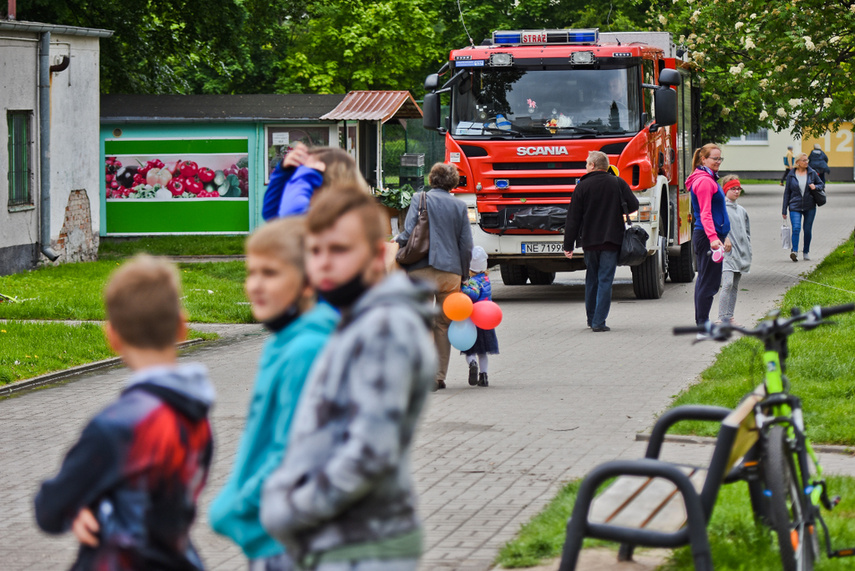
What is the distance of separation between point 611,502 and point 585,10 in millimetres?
43878

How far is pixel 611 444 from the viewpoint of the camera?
25.2ft

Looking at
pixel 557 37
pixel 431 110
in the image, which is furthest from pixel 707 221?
pixel 557 37

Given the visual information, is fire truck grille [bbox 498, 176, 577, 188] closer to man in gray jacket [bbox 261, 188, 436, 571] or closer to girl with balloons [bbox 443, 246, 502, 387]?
girl with balloons [bbox 443, 246, 502, 387]

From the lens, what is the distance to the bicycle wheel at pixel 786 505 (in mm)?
4281

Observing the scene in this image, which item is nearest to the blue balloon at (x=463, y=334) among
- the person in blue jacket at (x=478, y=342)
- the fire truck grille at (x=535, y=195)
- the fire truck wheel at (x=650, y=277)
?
the person in blue jacket at (x=478, y=342)

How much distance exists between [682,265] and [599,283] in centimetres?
644

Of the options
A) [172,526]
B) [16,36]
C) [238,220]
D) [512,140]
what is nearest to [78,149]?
[16,36]

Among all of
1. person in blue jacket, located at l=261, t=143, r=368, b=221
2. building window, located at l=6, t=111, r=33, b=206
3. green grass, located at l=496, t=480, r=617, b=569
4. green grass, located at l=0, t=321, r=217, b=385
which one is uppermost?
building window, located at l=6, t=111, r=33, b=206

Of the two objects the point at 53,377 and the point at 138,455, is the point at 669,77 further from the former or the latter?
the point at 138,455

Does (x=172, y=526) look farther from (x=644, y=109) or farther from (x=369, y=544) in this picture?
(x=644, y=109)

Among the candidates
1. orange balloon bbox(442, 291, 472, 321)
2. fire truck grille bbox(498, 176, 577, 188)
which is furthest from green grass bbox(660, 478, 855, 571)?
fire truck grille bbox(498, 176, 577, 188)

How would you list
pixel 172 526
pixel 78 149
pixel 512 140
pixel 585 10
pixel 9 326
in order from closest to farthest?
pixel 172 526 < pixel 9 326 < pixel 512 140 < pixel 78 149 < pixel 585 10

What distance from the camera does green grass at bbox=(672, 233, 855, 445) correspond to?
24.9 ft

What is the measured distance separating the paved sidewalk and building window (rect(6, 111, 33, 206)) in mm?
7651
